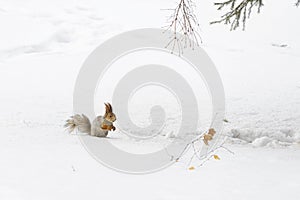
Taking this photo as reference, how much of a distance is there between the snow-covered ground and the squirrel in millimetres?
196

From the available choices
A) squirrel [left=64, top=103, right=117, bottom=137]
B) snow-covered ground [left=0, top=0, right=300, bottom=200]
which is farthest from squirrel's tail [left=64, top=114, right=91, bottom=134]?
snow-covered ground [left=0, top=0, right=300, bottom=200]

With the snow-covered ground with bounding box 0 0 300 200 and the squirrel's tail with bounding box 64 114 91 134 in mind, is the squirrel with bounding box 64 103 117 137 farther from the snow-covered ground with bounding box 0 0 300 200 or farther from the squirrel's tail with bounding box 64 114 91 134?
the snow-covered ground with bounding box 0 0 300 200

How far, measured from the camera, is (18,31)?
32.7ft

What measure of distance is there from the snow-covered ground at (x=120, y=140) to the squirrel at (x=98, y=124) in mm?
196

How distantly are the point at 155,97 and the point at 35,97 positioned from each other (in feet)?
6.43

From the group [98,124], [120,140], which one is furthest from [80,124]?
[120,140]

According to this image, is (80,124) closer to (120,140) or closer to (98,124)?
(98,124)

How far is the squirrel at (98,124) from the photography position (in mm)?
3901

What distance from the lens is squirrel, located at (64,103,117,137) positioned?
12.8 feet

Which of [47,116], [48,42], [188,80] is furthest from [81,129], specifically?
[48,42]

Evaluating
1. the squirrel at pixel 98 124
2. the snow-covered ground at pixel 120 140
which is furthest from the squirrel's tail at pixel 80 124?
the snow-covered ground at pixel 120 140

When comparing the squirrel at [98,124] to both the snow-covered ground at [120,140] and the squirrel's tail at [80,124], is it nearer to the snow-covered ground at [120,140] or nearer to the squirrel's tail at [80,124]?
the squirrel's tail at [80,124]

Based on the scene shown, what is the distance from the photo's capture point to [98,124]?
3.91 m

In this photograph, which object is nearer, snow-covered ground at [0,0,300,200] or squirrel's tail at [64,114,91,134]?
snow-covered ground at [0,0,300,200]
